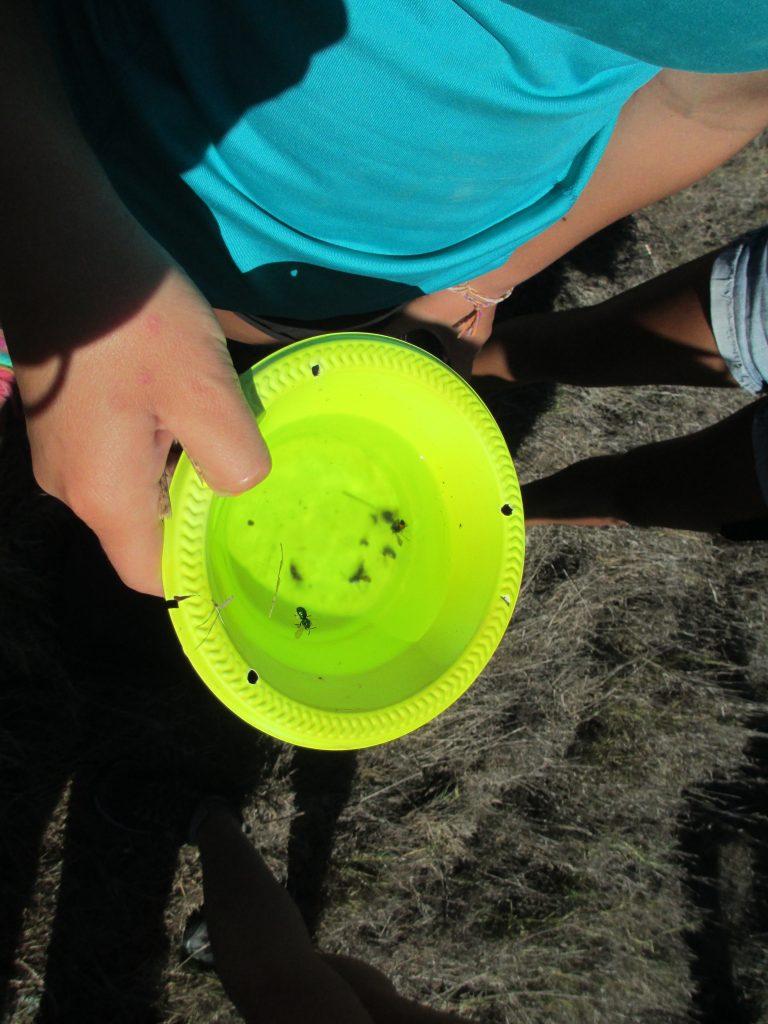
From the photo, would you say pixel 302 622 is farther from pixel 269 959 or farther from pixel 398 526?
pixel 269 959

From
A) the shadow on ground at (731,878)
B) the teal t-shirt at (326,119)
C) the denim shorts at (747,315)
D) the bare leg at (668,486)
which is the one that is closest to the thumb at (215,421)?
the teal t-shirt at (326,119)

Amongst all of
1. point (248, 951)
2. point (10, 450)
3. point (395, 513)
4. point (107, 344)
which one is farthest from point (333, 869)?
point (107, 344)

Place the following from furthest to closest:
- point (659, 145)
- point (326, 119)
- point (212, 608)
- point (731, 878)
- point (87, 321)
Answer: point (731, 878) → point (659, 145) → point (212, 608) → point (326, 119) → point (87, 321)

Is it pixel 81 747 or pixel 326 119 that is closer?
pixel 326 119

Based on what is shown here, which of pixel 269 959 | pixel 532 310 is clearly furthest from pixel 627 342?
pixel 269 959

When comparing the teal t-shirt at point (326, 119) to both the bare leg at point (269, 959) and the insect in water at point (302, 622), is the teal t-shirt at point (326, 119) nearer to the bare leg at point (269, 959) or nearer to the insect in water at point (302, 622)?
the insect in water at point (302, 622)

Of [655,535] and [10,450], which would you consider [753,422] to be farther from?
[10,450]

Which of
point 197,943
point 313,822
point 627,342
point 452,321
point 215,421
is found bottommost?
point 197,943
